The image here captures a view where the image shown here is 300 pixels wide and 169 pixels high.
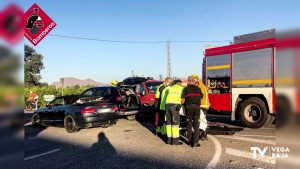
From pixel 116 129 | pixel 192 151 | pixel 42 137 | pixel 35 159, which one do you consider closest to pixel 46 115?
pixel 42 137

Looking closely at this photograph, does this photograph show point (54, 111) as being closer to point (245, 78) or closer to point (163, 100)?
point (163, 100)

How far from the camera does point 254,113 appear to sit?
10383 mm

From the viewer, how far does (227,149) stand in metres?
7.52

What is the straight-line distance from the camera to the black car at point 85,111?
10.9 metres

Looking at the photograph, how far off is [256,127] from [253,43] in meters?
2.83

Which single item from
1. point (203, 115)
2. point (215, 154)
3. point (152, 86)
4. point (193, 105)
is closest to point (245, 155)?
point (215, 154)

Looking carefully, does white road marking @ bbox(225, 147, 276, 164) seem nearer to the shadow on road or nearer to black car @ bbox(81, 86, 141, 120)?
the shadow on road

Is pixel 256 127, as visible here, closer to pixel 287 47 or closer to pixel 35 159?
pixel 35 159

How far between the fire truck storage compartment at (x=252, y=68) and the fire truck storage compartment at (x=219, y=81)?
0.34 meters

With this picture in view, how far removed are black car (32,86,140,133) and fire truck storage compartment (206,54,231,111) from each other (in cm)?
352

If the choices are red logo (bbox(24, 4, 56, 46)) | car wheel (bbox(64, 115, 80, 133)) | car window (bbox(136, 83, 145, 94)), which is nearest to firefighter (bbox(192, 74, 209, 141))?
car wheel (bbox(64, 115, 80, 133))

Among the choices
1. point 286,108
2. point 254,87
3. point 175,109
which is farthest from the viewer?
point 254,87

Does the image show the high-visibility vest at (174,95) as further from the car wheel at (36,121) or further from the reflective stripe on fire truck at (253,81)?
the car wheel at (36,121)

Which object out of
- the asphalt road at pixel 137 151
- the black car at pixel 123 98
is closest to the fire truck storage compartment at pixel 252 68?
the asphalt road at pixel 137 151
